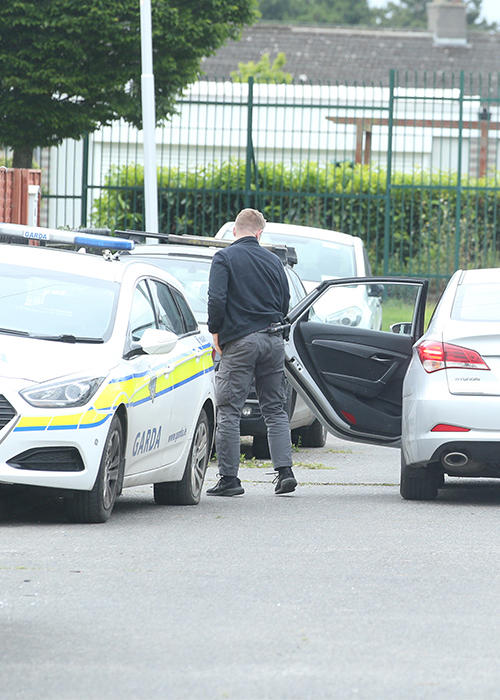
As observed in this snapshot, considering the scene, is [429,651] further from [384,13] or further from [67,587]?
[384,13]

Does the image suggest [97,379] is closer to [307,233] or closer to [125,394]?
[125,394]

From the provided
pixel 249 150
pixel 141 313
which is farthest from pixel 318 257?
pixel 141 313

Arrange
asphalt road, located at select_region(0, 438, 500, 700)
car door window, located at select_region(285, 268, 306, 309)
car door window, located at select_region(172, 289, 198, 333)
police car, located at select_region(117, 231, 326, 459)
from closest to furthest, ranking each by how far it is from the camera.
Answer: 1. asphalt road, located at select_region(0, 438, 500, 700)
2. car door window, located at select_region(172, 289, 198, 333)
3. police car, located at select_region(117, 231, 326, 459)
4. car door window, located at select_region(285, 268, 306, 309)

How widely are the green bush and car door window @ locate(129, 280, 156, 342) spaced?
1368 cm

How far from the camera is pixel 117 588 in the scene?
6.19m

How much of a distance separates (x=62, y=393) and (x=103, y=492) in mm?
594

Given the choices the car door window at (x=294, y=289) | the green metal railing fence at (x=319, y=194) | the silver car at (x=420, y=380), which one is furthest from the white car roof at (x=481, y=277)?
the green metal railing fence at (x=319, y=194)

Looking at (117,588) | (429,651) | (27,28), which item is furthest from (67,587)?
(27,28)

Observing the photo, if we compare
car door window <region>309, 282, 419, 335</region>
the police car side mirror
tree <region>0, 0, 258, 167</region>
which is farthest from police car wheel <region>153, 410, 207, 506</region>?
tree <region>0, 0, 258, 167</region>

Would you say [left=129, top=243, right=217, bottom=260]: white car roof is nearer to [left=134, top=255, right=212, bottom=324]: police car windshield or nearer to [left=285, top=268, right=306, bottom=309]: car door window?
[left=134, top=255, right=212, bottom=324]: police car windshield

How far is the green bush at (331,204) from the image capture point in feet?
75.6

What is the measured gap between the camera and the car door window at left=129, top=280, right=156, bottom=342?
336 inches

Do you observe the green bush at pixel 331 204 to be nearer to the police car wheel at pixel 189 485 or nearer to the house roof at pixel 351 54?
the police car wheel at pixel 189 485

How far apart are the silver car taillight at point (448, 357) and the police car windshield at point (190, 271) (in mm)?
3791
